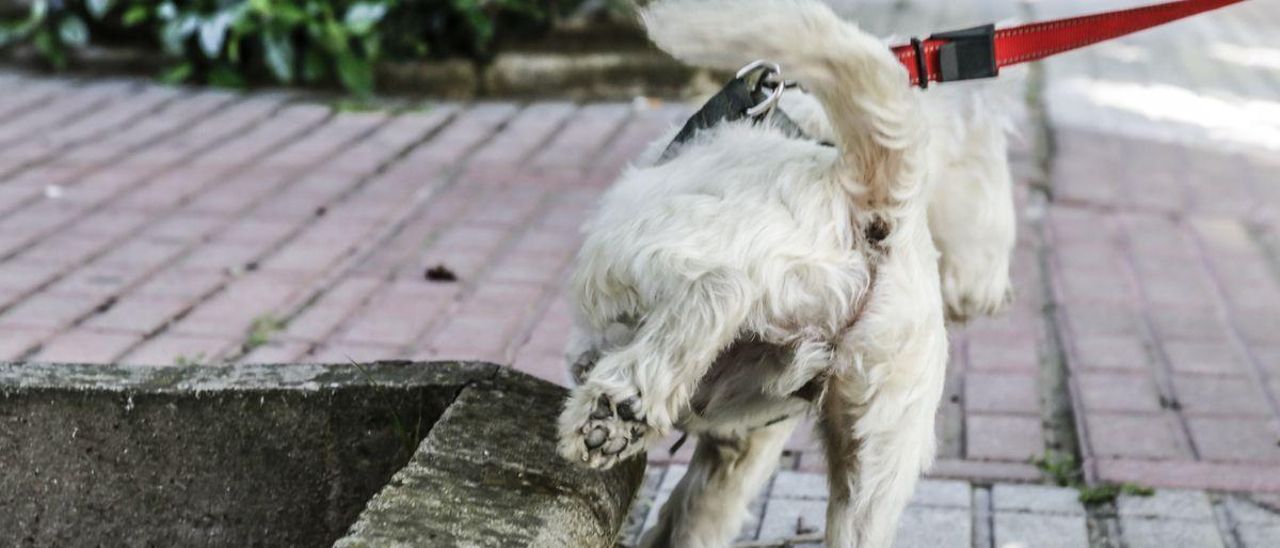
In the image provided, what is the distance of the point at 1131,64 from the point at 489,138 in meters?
4.04

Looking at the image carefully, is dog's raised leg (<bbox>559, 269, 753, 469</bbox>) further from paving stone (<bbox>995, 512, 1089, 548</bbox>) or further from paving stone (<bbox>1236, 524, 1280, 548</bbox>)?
paving stone (<bbox>1236, 524, 1280, 548</bbox>)

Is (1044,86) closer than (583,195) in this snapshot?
No

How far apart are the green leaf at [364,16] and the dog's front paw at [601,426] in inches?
229

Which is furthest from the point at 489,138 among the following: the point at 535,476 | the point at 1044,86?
the point at 535,476

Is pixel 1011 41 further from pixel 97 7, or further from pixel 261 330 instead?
pixel 97 7

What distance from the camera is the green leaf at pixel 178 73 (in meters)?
8.02

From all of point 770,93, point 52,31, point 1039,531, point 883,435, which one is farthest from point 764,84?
point 52,31

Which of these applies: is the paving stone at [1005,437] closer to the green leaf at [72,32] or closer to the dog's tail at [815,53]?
the dog's tail at [815,53]

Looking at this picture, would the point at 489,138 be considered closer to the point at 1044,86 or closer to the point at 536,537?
the point at 1044,86

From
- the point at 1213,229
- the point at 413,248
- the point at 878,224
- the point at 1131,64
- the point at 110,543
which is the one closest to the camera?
the point at 878,224

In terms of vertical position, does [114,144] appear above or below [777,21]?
below

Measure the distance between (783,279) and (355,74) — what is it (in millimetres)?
5814

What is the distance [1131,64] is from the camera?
9.10m

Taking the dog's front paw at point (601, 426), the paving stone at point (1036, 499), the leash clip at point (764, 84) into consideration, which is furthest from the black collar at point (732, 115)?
the paving stone at point (1036, 499)
